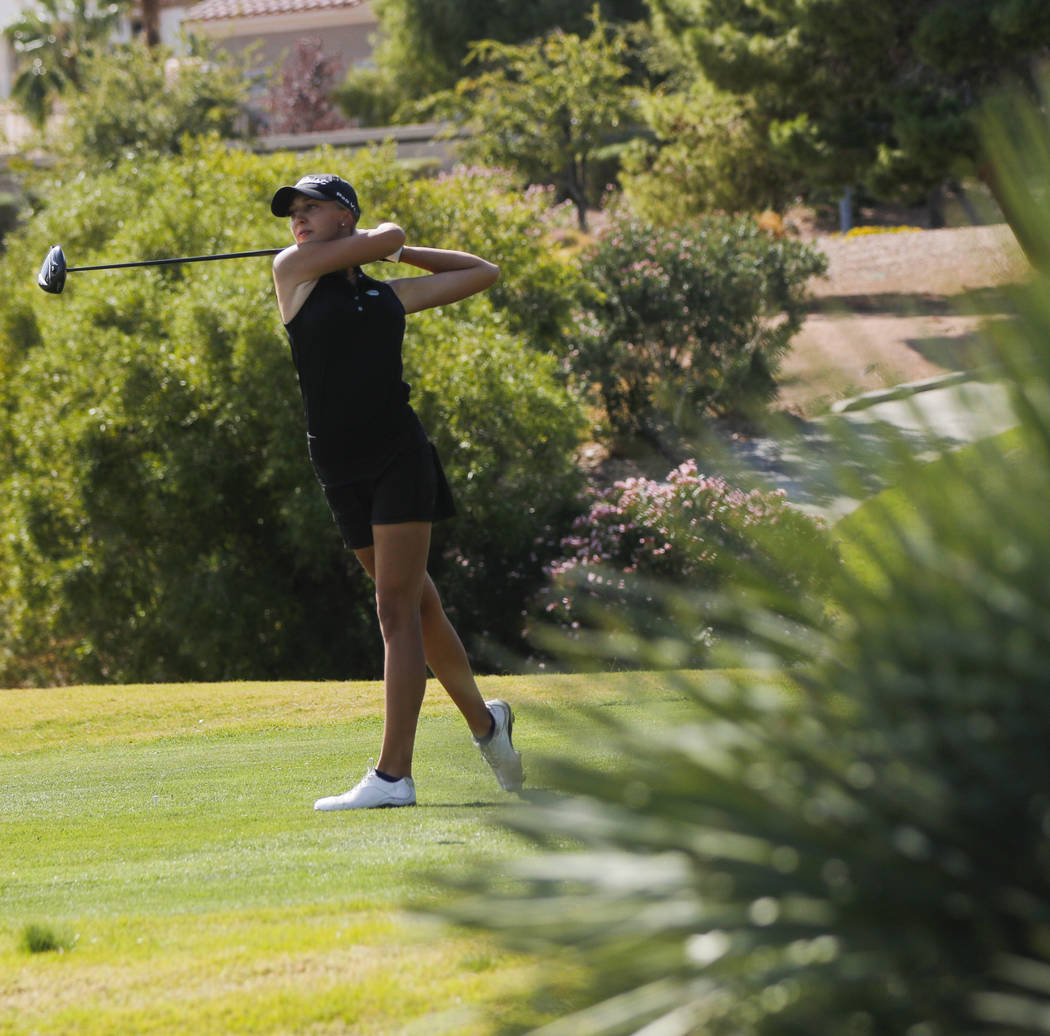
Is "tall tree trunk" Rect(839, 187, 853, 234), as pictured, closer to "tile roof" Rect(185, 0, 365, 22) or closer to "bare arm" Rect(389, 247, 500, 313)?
"tile roof" Rect(185, 0, 365, 22)

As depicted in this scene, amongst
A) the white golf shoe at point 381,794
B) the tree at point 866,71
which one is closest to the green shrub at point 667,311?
the tree at point 866,71

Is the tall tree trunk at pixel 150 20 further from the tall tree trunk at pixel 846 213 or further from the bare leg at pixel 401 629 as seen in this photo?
the bare leg at pixel 401 629

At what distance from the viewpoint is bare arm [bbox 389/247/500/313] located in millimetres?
5168

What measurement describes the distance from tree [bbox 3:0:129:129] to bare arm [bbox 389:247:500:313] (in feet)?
145

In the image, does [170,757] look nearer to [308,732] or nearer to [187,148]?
[308,732]

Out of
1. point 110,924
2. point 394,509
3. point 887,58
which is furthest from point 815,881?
point 887,58

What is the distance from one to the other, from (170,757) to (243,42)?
5318 centimetres

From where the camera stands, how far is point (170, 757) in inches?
294

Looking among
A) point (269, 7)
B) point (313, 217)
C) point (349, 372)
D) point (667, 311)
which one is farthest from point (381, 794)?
point (269, 7)

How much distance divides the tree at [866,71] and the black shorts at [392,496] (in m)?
17.3

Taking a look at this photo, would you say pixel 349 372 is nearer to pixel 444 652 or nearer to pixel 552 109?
pixel 444 652

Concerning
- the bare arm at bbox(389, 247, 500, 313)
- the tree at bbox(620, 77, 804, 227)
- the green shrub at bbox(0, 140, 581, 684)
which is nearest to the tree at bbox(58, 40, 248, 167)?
the tree at bbox(620, 77, 804, 227)

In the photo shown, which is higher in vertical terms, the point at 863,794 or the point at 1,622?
the point at 863,794

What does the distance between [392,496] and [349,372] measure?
43 centimetres
